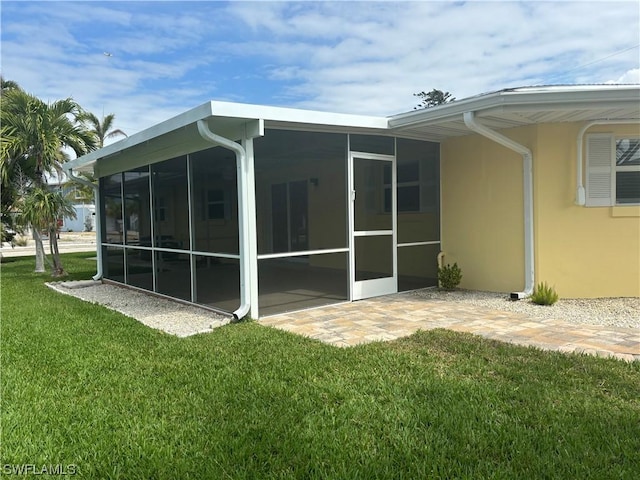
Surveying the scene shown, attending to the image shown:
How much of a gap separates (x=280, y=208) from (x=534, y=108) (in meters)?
3.75

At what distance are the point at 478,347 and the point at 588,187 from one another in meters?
3.97

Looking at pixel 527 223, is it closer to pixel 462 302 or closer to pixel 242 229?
pixel 462 302

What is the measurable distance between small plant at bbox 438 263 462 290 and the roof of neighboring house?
92.8 inches

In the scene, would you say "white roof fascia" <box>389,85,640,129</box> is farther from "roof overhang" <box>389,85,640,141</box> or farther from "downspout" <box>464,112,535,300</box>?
"downspout" <box>464,112,535,300</box>

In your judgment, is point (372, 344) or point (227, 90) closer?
point (372, 344)

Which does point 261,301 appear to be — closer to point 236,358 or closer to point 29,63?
point 236,358

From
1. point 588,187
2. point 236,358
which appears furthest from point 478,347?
point 588,187

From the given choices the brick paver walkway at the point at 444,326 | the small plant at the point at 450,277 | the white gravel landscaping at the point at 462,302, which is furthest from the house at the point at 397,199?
the brick paver walkway at the point at 444,326

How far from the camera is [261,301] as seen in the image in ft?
23.6

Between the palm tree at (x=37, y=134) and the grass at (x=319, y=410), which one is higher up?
the palm tree at (x=37, y=134)

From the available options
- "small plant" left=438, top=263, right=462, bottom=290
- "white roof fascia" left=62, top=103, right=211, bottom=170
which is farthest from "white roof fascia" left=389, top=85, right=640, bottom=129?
"white roof fascia" left=62, top=103, right=211, bottom=170

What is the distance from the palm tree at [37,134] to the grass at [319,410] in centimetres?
750

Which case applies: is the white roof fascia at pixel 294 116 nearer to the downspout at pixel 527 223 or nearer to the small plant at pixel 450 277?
the downspout at pixel 527 223

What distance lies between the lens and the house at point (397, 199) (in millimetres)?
6031
